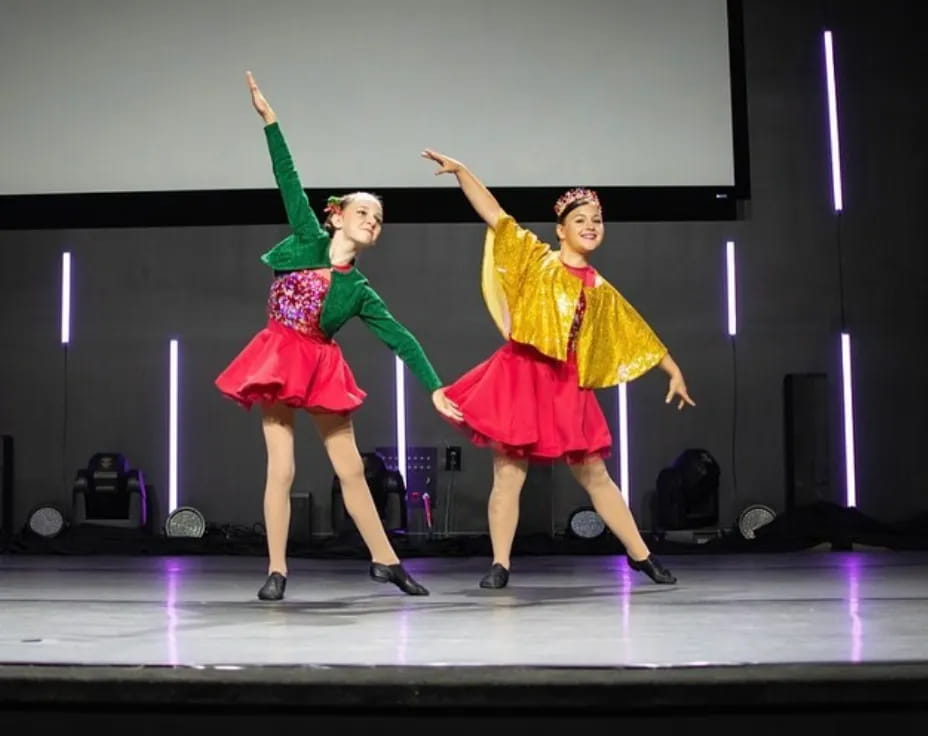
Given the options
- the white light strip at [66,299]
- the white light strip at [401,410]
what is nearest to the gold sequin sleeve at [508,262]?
the white light strip at [401,410]

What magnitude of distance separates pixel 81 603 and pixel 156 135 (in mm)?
3598

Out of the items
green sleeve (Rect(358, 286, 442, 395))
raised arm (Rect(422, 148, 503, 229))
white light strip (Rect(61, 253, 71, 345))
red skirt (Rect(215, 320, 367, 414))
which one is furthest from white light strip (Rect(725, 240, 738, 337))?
white light strip (Rect(61, 253, 71, 345))

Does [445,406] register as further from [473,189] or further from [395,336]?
[473,189]

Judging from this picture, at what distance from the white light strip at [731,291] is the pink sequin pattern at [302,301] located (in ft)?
12.2

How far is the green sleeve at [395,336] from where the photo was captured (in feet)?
Answer: 12.2

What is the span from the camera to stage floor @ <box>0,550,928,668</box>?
7.32 feet

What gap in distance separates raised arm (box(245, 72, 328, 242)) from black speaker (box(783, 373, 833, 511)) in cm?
367

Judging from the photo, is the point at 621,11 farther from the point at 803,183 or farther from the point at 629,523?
the point at 629,523

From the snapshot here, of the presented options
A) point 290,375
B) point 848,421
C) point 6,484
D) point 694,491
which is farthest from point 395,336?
point 6,484

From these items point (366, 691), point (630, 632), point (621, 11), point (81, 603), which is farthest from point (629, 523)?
point (621, 11)

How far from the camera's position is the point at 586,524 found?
6.42 meters

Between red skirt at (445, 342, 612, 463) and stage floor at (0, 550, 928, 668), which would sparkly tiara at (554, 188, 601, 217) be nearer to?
red skirt at (445, 342, 612, 463)

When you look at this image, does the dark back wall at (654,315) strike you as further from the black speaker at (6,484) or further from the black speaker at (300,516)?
the black speaker at (300,516)

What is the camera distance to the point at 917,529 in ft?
20.9
